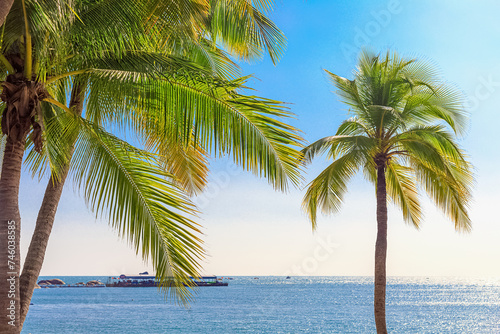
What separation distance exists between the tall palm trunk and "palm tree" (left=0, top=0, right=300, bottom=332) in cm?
2

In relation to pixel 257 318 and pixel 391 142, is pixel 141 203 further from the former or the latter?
pixel 257 318

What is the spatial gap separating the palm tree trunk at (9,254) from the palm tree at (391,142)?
7896mm

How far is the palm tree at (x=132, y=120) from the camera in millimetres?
4875

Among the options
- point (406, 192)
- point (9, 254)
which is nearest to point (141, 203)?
point (9, 254)

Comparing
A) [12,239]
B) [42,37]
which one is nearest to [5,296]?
[12,239]

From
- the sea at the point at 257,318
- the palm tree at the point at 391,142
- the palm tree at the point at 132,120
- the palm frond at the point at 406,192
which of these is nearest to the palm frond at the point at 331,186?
the palm tree at the point at 391,142

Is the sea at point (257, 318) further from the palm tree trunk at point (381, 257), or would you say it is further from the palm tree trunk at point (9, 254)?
the palm tree trunk at point (9, 254)

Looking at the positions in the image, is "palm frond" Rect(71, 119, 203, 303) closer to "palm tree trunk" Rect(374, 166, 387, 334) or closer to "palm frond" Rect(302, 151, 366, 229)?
"palm frond" Rect(302, 151, 366, 229)

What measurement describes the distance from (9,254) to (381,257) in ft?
28.7

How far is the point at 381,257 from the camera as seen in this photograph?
1127 cm

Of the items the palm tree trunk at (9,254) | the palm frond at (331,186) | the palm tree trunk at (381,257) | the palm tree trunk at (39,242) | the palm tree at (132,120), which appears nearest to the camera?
the palm tree trunk at (9,254)

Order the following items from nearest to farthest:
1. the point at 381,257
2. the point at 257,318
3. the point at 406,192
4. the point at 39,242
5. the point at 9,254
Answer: the point at 9,254 < the point at 39,242 < the point at 381,257 < the point at 406,192 < the point at 257,318

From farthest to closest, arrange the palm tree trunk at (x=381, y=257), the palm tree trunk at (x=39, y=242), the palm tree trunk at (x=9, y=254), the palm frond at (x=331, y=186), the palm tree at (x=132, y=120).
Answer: the palm frond at (x=331, y=186) < the palm tree trunk at (x=381, y=257) < the palm tree trunk at (x=39, y=242) < the palm tree at (x=132, y=120) < the palm tree trunk at (x=9, y=254)

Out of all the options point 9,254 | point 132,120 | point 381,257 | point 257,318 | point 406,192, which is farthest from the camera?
point 257,318
